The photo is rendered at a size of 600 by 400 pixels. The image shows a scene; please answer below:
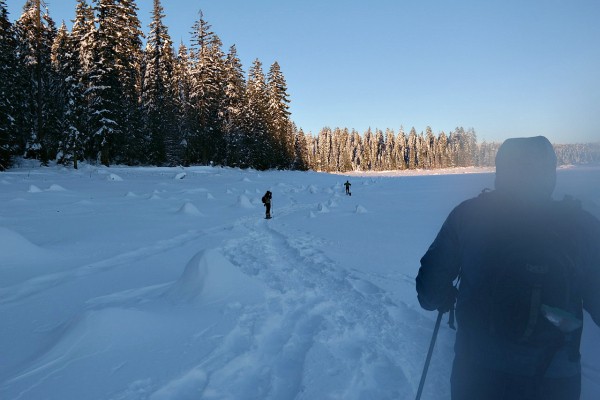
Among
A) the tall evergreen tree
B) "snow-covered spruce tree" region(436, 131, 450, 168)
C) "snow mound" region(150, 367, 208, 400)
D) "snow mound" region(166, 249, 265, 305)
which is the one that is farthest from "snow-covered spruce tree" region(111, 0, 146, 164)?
"snow-covered spruce tree" region(436, 131, 450, 168)

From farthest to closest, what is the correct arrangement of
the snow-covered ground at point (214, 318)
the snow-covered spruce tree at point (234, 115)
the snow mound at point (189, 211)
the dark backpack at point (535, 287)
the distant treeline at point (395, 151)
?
the distant treeline at point (395, 151) < the snow-covered spruce tree at point (234, 115) < the snow mound at point (189, 211) < the snow-covered ground at point (214, 318) < the dark backpack at point (535, 287)

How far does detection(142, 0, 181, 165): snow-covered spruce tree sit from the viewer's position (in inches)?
1319

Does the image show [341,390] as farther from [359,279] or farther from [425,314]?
[359,279]

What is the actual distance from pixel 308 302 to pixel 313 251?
334 centimetres

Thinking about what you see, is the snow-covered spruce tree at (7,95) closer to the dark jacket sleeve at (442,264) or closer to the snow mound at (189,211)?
the snow mound at (189,211)

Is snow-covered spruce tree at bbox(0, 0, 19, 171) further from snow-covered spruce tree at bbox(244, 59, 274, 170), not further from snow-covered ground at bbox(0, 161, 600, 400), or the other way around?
snow-covered spruce tree at bbox(244, 59, 274, 170)

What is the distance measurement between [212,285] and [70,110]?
26.8 m

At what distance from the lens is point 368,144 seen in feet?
372

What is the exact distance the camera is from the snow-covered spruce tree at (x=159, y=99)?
1319 inches

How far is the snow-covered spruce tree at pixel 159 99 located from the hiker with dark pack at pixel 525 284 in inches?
1394

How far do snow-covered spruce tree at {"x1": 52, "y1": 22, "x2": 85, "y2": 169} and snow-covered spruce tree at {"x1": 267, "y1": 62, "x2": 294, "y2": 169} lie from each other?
87.0 feet

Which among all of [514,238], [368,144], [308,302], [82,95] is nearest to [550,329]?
[514,238]

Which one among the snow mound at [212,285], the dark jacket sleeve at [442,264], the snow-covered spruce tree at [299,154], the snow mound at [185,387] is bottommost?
the snow mound at [185,387]

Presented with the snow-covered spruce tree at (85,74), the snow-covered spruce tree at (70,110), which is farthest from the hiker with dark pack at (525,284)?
the snow-covered spruce tree at (85,74)
